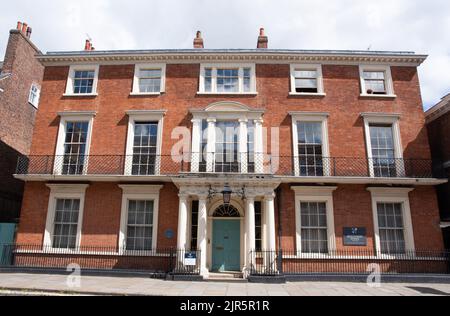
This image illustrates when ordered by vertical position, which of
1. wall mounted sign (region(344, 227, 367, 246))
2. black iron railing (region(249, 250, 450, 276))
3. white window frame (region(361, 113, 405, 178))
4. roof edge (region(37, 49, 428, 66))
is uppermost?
roof edge (region(37, 49, 428, 66))

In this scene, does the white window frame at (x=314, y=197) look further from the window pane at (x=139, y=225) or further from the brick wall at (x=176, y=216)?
the window pane at (x=139, y=225)

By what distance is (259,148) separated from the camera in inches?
559

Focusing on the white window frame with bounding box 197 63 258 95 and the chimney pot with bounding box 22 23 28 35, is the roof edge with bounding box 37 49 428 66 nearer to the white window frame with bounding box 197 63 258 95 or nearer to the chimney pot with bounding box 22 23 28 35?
the white window frame with bounding box 197 63 258 95

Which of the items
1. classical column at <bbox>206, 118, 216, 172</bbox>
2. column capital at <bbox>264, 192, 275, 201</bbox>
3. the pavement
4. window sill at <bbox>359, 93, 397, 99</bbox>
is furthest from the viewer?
window sill at <bbox>359, 93, 397, 99</bbox>

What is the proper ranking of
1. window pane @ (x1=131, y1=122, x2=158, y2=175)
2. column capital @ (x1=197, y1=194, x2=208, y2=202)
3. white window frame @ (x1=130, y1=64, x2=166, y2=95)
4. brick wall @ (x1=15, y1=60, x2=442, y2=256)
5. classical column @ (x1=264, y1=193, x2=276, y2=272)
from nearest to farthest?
classical column @ (x1=264, y1=193, x2=276, y2=272) → column capital @ (x1=197, y1=194, x2=208, y2=202) → brick wall @ (x1=15, y1=60, x2=442, y2=256) → window pane @ (x1=131, y1=122, x2=158, y2=175) → white window frame @ (x1=130, y1=64, x2=166, y2=95)

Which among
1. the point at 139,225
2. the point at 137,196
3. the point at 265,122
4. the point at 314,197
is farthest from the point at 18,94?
the point at 314,197

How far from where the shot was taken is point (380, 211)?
45.2 ft

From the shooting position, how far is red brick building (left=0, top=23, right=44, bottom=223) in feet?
56.2

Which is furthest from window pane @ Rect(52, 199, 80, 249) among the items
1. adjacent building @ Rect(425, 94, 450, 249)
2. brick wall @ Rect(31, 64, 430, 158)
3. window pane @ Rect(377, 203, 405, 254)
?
adjacent building @ Rect(425, 94, 450, 249)

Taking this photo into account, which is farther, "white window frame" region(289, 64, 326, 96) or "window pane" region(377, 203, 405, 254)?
"white window frame" region(289, 64, 326, 96)

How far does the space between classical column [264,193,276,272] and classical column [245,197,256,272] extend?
0.57m

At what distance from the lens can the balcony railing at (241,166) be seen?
45.8 feet
